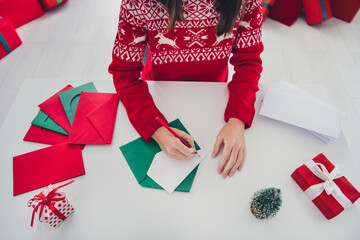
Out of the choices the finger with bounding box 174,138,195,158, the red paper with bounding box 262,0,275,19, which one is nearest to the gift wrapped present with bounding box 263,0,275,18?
the red paper with bounding box 262,0,275,19

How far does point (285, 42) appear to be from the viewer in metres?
2.23

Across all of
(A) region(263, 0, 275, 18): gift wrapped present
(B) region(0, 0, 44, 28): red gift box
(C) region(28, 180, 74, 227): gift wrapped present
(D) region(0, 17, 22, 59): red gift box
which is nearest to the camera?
(C) region(28, 180, 74, 227): gift wrapped present

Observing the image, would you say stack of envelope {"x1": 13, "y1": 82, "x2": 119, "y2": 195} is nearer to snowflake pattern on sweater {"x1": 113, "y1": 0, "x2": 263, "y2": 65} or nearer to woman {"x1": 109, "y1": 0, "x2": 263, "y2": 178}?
woman {"x1": 109, "y1": 0, "x2": 263, "y2": 178}

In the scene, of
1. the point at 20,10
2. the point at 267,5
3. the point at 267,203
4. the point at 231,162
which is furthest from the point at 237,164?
the point at 20,10

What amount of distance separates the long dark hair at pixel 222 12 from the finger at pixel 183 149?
41 centimetres

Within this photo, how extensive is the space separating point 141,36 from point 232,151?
53cm

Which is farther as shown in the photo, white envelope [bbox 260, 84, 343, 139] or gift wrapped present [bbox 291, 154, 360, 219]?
white envelope [bbox 260, 84, 343, 139]

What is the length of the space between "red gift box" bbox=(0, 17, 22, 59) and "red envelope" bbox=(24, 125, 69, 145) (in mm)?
1650

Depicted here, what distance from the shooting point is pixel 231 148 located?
2.51 ft

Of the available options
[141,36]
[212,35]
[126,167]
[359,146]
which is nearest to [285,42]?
[359,146]

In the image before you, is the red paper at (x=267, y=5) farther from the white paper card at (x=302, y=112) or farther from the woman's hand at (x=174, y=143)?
Result: the woman's hand at (x=174, y=143)

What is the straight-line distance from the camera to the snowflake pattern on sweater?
2.54 feet

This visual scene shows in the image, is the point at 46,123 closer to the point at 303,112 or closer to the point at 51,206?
the point at 51,206

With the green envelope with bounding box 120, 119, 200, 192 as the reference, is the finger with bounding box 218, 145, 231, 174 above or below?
below
